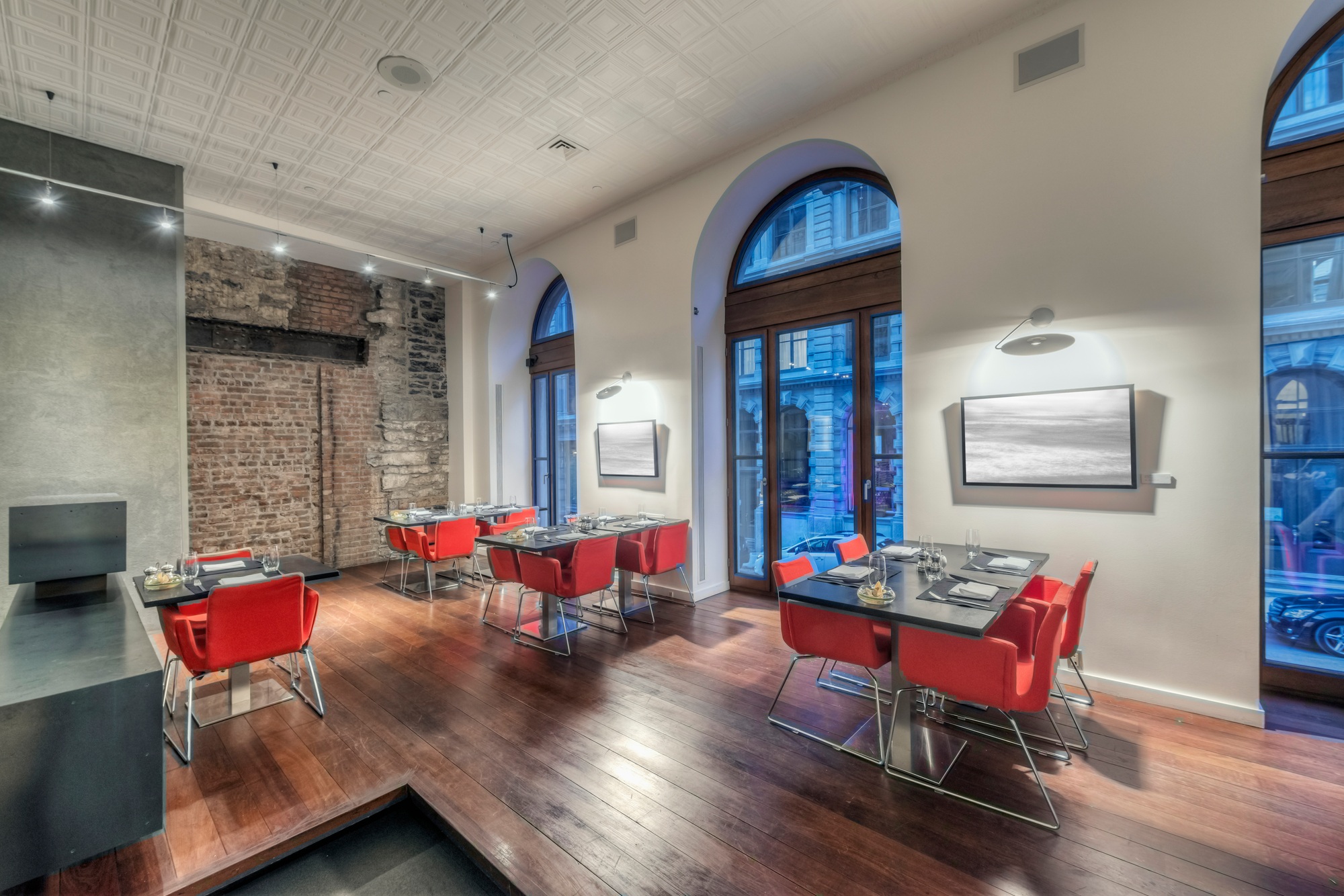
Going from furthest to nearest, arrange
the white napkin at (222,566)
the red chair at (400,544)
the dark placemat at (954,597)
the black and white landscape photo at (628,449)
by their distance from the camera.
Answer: the red chair at (400,544) → the black and white landscape photo at (628,449) → the white napkin at (222,566) → the dark placemat at (954,597)

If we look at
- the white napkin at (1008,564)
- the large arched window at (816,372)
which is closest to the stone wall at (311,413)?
the large arched window at (816,372)

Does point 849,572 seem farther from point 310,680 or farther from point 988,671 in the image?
point 310,680

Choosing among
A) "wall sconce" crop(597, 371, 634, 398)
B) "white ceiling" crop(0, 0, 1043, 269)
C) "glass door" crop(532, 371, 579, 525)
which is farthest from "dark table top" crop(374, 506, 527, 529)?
"white ceiling" crop(0, 0, 1043, 269)

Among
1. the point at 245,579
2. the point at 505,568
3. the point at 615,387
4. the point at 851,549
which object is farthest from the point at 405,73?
the point at 851,549

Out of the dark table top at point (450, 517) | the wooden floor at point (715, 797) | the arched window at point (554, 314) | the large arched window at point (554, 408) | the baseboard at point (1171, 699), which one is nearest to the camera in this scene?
the wooden floor at point (715, 797)

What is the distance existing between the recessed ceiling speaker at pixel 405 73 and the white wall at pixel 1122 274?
10.6 feet

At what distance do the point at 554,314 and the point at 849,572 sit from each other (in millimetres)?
6056

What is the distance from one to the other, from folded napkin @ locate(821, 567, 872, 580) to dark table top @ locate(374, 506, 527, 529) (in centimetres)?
413

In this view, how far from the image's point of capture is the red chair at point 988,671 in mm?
2250

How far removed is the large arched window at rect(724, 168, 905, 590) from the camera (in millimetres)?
4664

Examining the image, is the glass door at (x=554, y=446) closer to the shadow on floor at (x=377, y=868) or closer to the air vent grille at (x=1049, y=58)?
the shadow on floor at (x=377, y=868)

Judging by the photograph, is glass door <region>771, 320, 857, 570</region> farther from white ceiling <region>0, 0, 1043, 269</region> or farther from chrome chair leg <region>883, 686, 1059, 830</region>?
chrome chair leg <region>883, 686, 1059, 830</region>

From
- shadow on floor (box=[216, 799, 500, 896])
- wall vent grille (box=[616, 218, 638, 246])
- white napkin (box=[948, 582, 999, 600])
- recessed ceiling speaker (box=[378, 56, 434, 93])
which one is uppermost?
recessed ceiling speaker (box=[378, 56, 434, 93])

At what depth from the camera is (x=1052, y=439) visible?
342 centimetres
